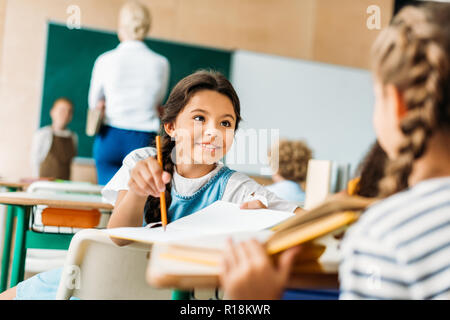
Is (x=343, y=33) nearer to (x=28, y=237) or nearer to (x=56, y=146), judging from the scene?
(x=56, y=146)

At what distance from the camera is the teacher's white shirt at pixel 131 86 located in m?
2.34

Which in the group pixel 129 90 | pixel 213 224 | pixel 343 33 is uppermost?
pixel 343 33

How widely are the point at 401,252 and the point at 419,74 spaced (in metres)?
0.19

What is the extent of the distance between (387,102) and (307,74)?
5.91 m

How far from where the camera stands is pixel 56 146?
5.53 m

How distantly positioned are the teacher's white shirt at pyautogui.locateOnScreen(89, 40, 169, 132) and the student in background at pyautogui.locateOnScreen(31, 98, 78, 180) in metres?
3.18

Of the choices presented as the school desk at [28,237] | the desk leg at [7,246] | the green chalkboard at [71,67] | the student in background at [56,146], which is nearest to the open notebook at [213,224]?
the school desk at [28,237]

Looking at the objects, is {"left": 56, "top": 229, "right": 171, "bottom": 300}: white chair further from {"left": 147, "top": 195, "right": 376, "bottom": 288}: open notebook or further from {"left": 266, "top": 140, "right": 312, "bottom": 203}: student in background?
{"left": 266, "top": 140, "right": 312, "bottom": 203}: student in background

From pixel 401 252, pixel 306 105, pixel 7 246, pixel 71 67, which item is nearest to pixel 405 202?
pixel 401 252

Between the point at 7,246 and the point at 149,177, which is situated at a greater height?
the point at 149,177

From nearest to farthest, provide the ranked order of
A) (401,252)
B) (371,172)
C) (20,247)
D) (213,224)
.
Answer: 1. (401,252)
2. (213,224)
3. (371,172)
4. (20,247)

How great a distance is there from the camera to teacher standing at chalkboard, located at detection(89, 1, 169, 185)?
224 centimetres
